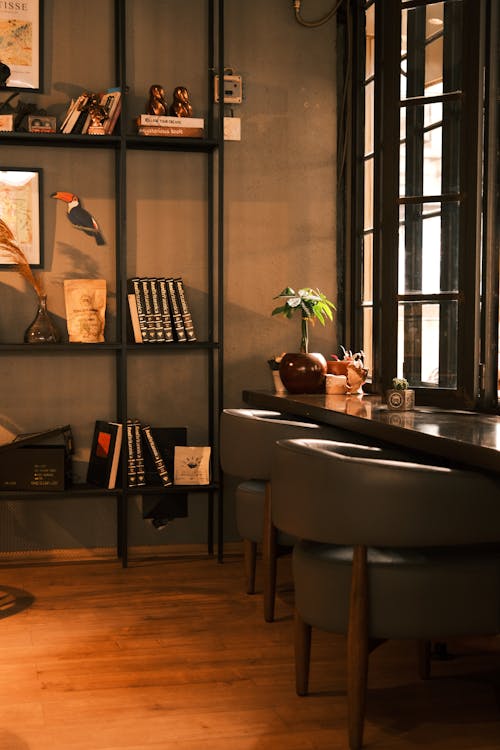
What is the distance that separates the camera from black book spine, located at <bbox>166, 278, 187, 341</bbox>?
481 cm

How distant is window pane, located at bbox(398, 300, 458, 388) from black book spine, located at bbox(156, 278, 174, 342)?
117 centimetres

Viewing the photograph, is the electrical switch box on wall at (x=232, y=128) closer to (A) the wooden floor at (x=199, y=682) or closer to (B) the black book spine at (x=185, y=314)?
(B) the black book spine at (x=185, y=314)

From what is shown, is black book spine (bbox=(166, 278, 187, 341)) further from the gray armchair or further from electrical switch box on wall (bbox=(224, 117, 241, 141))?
the gray armchair

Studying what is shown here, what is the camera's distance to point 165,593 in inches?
168

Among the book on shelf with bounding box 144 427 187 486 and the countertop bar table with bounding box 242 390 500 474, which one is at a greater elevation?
the countertop bar table with bounding box 242 390 500 474

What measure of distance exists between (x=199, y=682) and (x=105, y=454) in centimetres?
186

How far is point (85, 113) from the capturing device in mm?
4691

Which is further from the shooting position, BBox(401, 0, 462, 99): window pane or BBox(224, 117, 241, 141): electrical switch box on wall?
BBox(224, 117, 241, 141): electrical switch box on wall

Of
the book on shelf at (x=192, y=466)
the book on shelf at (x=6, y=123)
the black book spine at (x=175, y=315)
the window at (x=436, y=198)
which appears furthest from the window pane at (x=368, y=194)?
the book on shelf at (x=6, y=123)

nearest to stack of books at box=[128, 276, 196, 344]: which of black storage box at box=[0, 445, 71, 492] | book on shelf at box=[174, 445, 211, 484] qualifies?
book on shelf at box=[174, 445, 211, 484]

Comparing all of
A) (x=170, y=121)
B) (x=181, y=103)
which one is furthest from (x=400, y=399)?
(x=181, y=103)

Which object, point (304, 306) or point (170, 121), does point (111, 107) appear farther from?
point (304, 306)

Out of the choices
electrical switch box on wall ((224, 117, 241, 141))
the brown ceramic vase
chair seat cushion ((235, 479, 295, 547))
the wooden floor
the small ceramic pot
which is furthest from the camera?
electrical switch box on wall ((224, 117, 241, 141))

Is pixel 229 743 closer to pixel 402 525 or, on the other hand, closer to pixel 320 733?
pixel 320 733
